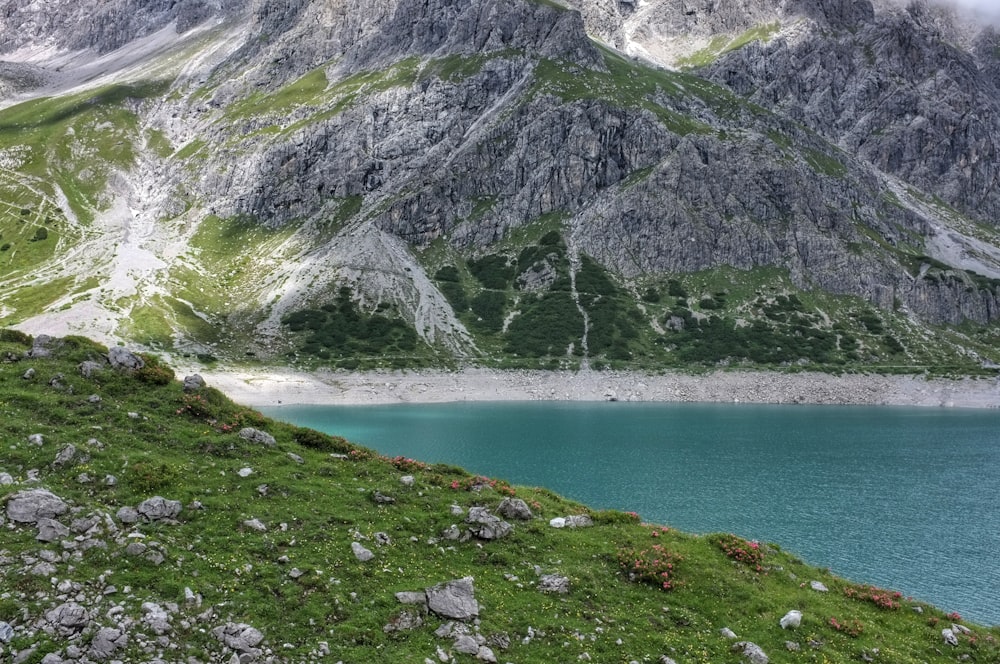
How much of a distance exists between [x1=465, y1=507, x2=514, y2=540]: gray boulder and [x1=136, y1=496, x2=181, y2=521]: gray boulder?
9.42 m

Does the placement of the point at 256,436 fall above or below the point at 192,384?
below

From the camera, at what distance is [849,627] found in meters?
18.4

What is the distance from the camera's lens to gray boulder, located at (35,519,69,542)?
15359mm

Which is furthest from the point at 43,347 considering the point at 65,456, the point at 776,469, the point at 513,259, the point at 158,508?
the point at 513,259

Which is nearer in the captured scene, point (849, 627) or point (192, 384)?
point (849, 627)

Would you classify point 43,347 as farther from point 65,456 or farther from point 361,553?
point 361,553

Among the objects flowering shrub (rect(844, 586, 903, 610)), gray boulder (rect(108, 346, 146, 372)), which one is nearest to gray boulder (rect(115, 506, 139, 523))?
gray boulder (rect(108, 346, 146, 372))

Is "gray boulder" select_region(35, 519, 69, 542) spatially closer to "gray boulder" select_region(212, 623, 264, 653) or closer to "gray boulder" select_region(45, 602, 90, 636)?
"gray boulder" select_region(45, 602, 90, 636)

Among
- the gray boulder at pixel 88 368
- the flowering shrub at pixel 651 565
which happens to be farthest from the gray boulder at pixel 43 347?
the flowering shrub at pixel 651 565

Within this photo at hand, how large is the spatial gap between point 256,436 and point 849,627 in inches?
879

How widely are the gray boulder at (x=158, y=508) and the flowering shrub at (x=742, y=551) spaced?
19129 millimetres

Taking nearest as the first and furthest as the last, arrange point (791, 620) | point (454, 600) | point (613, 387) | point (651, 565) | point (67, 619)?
1. point (67, 619)
2. point (454, 600)
3. point (791, 620)
4. point (651, 565)
5. point (613, 387)

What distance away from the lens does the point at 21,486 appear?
17000 mm

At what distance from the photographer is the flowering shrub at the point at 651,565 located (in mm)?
19541
